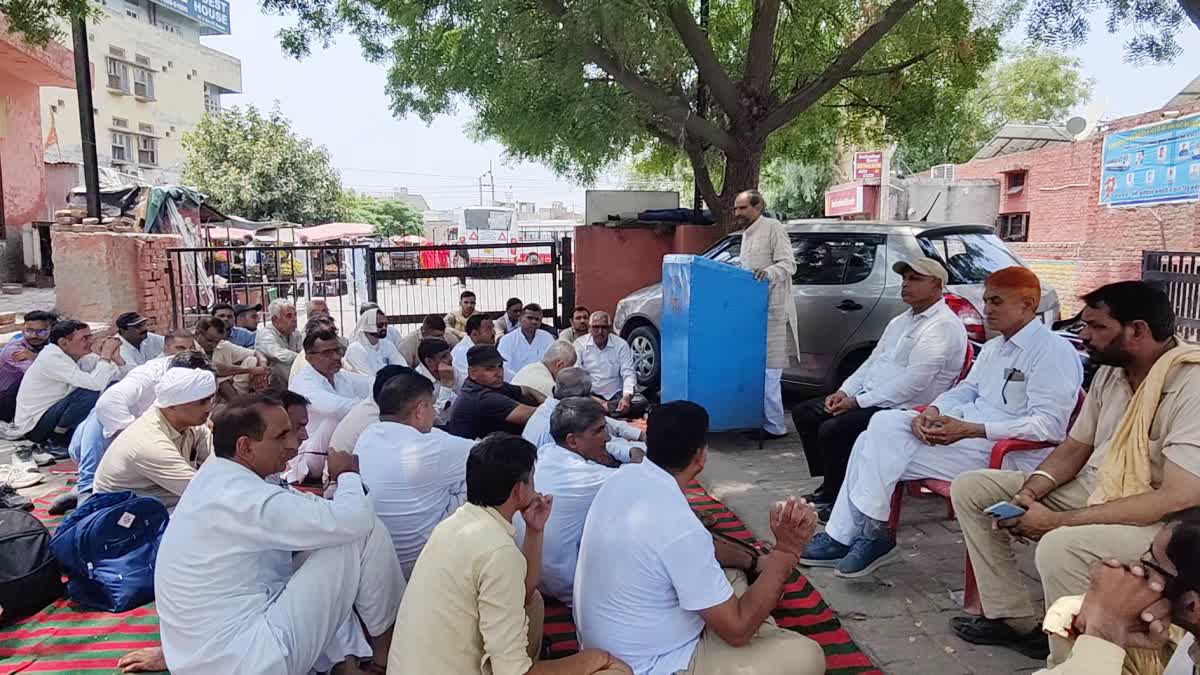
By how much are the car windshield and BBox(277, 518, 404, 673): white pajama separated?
16.0ft

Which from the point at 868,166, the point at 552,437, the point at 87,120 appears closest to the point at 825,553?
the point at 552,437

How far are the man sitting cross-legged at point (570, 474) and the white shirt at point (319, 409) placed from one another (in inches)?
91.8

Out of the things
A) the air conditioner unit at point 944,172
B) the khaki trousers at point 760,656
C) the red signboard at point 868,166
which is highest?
the red signboard at point 868,166

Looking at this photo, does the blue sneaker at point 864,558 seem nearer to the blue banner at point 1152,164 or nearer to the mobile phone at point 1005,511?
the mobile phone at point 1005,511

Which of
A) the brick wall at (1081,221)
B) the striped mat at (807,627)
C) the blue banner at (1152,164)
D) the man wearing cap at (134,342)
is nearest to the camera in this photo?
the striped mat at (807,627)

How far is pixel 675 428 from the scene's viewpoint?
2.49m

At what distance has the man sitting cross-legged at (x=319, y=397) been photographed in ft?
17.0

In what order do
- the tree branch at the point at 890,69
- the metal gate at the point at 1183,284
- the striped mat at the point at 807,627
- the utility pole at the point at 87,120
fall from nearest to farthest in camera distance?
the striped mat at the point at 807,627
the utility pole at the point at 87,120
the tree branch at the point at 890,69
the metal gate at the point at 1183,284

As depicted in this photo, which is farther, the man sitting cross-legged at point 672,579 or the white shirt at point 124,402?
the white shirt at point 124,402

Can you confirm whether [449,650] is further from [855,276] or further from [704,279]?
[855,276]

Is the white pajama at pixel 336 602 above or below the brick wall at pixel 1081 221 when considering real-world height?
below

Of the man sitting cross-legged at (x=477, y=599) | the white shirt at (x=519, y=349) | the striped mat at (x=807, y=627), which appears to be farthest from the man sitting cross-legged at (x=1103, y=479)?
the white shirt at (x=519, y=349)

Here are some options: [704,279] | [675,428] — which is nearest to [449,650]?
[675,428]

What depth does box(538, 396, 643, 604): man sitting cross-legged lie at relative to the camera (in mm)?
3199
